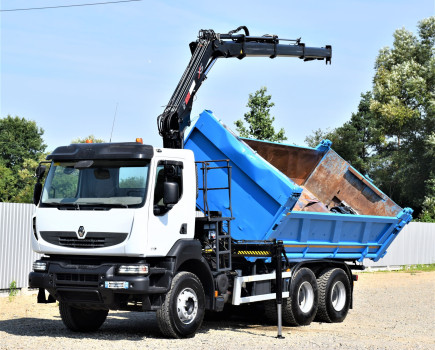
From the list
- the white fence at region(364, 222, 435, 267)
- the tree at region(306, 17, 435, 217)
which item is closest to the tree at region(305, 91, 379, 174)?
the tree at region(306, 17, 435, 217)

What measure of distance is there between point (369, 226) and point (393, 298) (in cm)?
543

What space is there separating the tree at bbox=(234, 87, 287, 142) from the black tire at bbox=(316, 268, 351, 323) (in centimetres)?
2233

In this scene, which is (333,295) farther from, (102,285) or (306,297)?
(102,285)

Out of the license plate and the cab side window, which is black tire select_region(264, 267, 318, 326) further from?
the license plate

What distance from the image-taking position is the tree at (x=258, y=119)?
118 ft

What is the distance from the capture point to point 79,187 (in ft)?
33.4

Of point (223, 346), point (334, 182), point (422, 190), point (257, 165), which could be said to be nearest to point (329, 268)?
point (334, 182)

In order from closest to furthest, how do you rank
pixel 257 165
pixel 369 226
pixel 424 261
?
pixel 257 165
pixel 369 226
pixel 424 261

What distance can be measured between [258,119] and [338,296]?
22960 millimetres

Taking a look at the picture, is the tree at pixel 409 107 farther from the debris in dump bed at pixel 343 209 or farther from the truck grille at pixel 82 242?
the truck grille at pixel 82 242

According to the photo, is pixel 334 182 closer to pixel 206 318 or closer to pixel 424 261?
pixel 206 318

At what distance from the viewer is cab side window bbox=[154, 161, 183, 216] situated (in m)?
9.84

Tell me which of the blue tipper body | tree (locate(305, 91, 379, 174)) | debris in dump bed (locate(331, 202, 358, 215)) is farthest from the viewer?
tree (locate(305, 91, 379, 174))

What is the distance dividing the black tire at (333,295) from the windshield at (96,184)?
505cm
